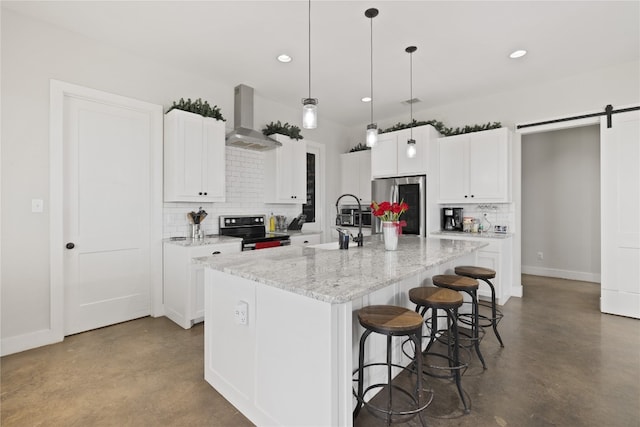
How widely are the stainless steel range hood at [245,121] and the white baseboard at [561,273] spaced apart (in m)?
5.13

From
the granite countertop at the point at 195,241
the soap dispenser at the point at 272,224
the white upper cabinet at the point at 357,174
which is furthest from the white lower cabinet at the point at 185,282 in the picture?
the white upper cabinet at the point at 357,174

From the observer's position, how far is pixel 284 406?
5.06ft

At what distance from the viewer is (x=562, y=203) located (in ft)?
17.8

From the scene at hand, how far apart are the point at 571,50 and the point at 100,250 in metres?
5.39

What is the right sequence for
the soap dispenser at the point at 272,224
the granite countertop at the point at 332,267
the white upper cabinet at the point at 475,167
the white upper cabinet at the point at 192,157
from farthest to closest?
the soap dispenser at the point at 272,224 → the white upper cabinet at the point at 475,167 → the white upper cabinet at the point at 192,157 → the granite countertop at the point at 332,267

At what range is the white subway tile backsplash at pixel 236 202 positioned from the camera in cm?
368

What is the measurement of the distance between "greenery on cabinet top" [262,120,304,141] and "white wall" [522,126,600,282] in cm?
434

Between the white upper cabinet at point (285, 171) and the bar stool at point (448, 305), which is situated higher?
the white upper cabinet at point (285, 171)

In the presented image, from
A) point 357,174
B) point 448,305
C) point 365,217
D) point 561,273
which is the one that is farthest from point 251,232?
point 561,273

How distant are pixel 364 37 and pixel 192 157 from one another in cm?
223

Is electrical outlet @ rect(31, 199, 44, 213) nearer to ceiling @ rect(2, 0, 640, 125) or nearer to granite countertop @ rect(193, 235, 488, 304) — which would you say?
ceiling @ rect(2, 0, 640, 125)

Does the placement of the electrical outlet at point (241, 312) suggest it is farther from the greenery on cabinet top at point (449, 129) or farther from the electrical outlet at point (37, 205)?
the greenery on cabinet top at point (449, 129)

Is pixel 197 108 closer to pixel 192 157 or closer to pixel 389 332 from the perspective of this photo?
pixel 192 157

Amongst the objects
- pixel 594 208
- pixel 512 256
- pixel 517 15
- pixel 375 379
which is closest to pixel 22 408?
pixel 375 379
